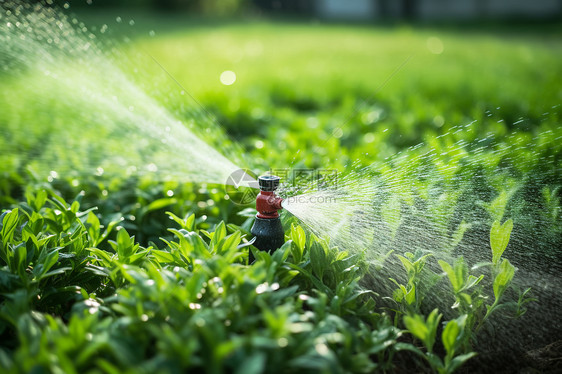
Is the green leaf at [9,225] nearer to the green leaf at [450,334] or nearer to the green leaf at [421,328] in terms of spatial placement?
the green leaf at [421,328]

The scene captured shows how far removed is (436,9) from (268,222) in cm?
2528

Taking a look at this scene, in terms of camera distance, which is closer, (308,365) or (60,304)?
(308,365)

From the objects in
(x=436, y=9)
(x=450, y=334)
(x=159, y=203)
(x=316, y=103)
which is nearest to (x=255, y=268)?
(x=450, y=334)

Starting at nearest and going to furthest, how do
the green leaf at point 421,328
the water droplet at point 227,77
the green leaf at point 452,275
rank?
the green leaf at point 421,328 < the green leaf at point 452,275 < the water droplet at point 227,77

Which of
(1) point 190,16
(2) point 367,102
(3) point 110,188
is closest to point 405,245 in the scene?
(3) point 110,188

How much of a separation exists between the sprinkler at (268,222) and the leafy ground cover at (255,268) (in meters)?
0.08

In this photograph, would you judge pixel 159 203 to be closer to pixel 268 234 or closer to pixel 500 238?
pixel 268 234

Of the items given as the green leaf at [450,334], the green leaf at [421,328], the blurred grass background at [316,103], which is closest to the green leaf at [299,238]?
the green leaf at [421,328]

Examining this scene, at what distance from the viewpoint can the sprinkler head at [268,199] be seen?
1.91m

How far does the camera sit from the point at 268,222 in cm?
195

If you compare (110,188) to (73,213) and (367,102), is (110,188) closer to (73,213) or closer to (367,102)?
(73,213)

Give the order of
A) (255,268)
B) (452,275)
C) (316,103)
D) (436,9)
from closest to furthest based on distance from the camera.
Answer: (255,268) → (452,275) → (316,103) → (436,9)

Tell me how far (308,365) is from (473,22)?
20.8 m

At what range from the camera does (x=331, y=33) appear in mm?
17344
